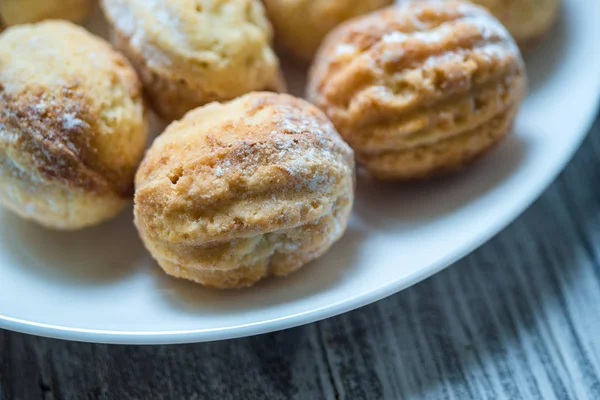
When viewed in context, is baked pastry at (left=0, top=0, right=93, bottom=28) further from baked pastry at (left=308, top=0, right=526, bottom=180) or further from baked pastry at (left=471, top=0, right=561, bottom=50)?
baked pastry at (left=471, top=0, right=561, bottom=50)

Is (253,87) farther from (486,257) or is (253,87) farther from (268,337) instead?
(486,257)

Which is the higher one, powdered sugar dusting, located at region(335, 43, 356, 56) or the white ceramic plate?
powdered sugar dusting, located at region(335, 43, 356, 56)

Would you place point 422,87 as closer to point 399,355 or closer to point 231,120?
point 231,120

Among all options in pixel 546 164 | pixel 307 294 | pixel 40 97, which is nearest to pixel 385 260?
pixel 307 294

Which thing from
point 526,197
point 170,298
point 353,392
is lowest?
point 353,392

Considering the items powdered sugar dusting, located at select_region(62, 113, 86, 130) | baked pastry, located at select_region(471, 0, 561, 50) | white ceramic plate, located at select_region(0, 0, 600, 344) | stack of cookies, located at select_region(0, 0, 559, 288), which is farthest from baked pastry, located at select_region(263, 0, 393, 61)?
powdered sugar dusting, located at select_region(62, 113, 86, 130)
